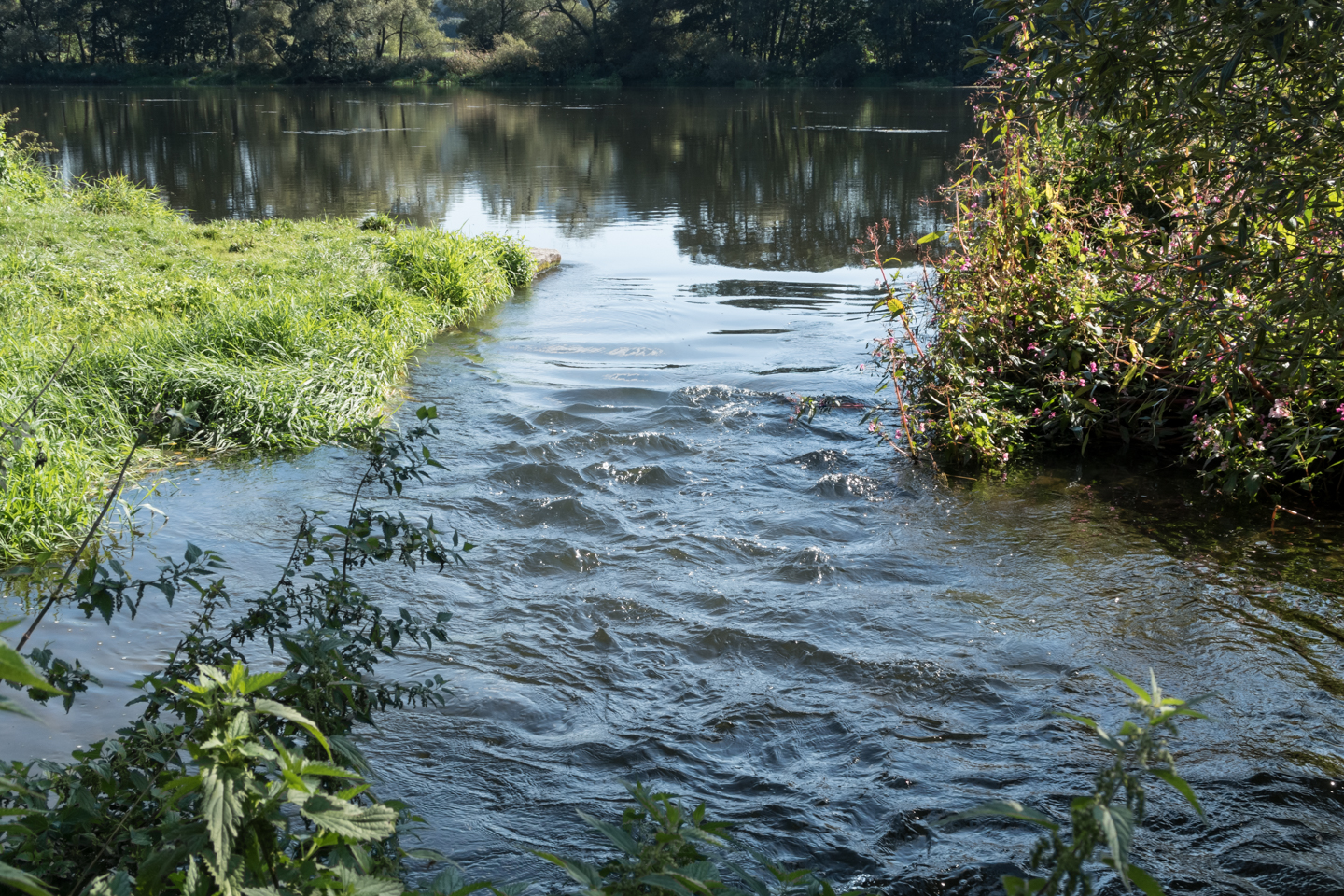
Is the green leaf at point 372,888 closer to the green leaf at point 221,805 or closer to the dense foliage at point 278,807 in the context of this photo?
the dense foliage at point 278,807

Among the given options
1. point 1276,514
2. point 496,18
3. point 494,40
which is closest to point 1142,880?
point 1276,514

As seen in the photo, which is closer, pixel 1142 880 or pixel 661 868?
pixel 1142 880

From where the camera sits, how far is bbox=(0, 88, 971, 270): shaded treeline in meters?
15.4

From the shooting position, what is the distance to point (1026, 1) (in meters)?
3.12

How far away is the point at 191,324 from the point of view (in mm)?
7512

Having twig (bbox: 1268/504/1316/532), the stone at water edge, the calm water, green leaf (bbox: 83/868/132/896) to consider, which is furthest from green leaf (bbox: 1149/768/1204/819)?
the stone at water edge

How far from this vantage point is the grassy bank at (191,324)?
5.68 meters

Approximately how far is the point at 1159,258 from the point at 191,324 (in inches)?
256

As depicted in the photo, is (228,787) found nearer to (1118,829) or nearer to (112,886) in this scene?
(112,886)

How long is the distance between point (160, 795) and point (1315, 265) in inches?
127

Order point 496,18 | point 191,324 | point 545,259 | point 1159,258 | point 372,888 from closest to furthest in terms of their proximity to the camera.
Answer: point 372,888, point 1159,258, point 191,324, point 545,259, point 496,18

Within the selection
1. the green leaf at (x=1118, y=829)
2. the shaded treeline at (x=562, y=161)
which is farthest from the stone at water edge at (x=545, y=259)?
the green leaf at (x=1118, y=829)

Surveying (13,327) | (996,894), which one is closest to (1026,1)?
(996,894)

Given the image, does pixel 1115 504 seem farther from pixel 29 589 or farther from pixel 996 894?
pixel 29 589
